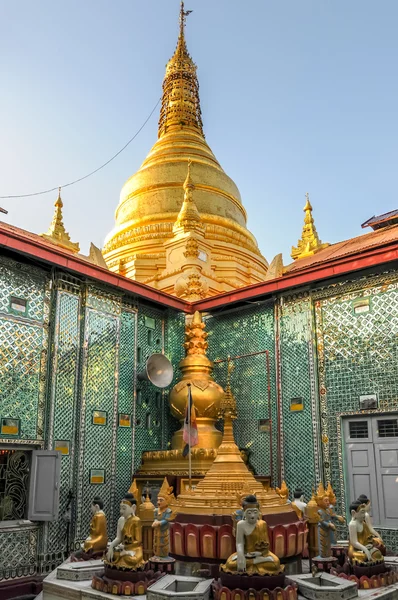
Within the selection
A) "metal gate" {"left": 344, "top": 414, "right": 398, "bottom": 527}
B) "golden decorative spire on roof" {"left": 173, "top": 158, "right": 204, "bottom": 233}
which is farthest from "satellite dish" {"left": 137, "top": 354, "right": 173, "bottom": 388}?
"golden decorative spire on roof" {"left": 173, "top": 158, "right": 204, "bottom": 233}

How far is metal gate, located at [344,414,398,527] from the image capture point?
999 cm

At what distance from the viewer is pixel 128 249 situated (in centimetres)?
2014

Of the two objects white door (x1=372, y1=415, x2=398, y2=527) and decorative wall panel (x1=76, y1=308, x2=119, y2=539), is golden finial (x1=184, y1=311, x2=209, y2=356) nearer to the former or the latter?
decorative wall panel (x1=76, y1=308, x2=119, y2=539)

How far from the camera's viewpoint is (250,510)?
548 cm

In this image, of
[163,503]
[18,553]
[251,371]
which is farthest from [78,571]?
[251,371]

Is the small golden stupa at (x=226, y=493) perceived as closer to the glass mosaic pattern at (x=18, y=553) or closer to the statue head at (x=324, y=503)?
the statue head at (x=324, y=503)

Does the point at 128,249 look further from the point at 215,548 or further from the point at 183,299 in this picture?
the point at 215,548

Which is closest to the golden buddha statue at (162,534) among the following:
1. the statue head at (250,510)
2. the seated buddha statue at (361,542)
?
the statue head at (250,510)

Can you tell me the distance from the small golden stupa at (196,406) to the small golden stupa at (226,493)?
3.97 meters

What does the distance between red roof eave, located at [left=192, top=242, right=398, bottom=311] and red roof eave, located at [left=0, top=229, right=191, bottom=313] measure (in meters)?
0.94

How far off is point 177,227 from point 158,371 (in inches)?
254

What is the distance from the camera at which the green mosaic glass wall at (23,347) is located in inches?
388

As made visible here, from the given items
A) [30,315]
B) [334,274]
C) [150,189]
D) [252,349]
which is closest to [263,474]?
[252,349]

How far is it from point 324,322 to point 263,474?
3435 mm
